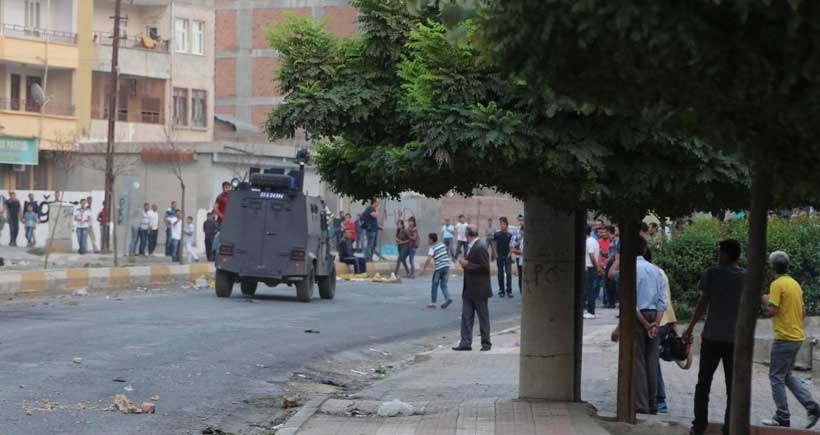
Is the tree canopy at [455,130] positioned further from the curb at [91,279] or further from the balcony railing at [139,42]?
the balcony railing at [139,42]

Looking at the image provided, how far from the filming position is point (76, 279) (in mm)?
27719

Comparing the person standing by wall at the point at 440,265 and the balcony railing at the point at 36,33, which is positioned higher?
the balcony railing at the point at 36,33

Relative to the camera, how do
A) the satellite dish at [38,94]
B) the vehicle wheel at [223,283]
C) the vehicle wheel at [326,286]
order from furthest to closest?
1. the satellite dish at [38,94]
2. the vehicle wheel at [326,286]
3. the vehicle wheel at [223,283]

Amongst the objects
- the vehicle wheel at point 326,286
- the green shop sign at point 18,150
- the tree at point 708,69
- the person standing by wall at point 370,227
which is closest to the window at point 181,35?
the green shop sign at point 18,150

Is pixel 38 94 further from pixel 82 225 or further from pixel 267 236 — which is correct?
pixel 267 236

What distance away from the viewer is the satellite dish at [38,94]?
49.6m

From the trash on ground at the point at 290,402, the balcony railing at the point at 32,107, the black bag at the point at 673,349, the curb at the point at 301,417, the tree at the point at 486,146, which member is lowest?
the trash on ground at the point at 290,402

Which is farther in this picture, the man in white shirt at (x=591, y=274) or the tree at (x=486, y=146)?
the man in white shirt at (x=591, y=274)

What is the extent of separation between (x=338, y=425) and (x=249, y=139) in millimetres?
47292

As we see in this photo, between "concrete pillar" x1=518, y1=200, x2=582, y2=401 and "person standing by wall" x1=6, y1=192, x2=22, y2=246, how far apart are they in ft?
106

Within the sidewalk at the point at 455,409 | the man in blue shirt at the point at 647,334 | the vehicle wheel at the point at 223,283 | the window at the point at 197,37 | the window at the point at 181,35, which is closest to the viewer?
the sidewalk at the point at 455,409

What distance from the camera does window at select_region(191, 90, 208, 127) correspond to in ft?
193

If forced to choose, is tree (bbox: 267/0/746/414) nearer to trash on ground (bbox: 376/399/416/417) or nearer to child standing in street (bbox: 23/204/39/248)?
trash on ground (bbox: 376/399/416/417)

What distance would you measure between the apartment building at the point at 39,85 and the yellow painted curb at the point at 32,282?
74.5 feet
